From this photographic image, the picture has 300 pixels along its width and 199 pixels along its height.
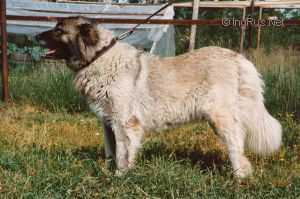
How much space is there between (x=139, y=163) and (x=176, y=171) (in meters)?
0.60

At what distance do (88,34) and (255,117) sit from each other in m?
1.81

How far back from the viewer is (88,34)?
4.98 m

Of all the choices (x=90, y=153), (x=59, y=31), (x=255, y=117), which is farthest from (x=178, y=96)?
(x=59, y=31)

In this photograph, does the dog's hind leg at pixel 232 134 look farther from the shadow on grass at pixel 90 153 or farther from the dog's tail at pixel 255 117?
the shadow on grass at pixel 90 153

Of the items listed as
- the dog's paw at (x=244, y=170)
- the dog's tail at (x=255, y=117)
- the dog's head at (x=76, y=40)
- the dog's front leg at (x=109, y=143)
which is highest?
the dog's head at (x=76, y=40)

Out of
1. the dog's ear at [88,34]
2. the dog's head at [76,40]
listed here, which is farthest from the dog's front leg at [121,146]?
the dog's ear at [88,34]

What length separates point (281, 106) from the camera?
7.85 m

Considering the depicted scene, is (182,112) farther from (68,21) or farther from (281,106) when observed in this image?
(281,106)

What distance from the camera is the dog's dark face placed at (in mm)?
4992

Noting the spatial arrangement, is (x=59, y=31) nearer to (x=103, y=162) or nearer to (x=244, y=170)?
(x=103, y=162)

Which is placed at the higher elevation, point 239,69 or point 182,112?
point 239,69

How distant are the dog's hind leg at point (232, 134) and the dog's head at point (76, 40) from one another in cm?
131

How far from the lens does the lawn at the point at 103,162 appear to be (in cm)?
406

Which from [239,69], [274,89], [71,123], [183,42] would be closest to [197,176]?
[239,69]
